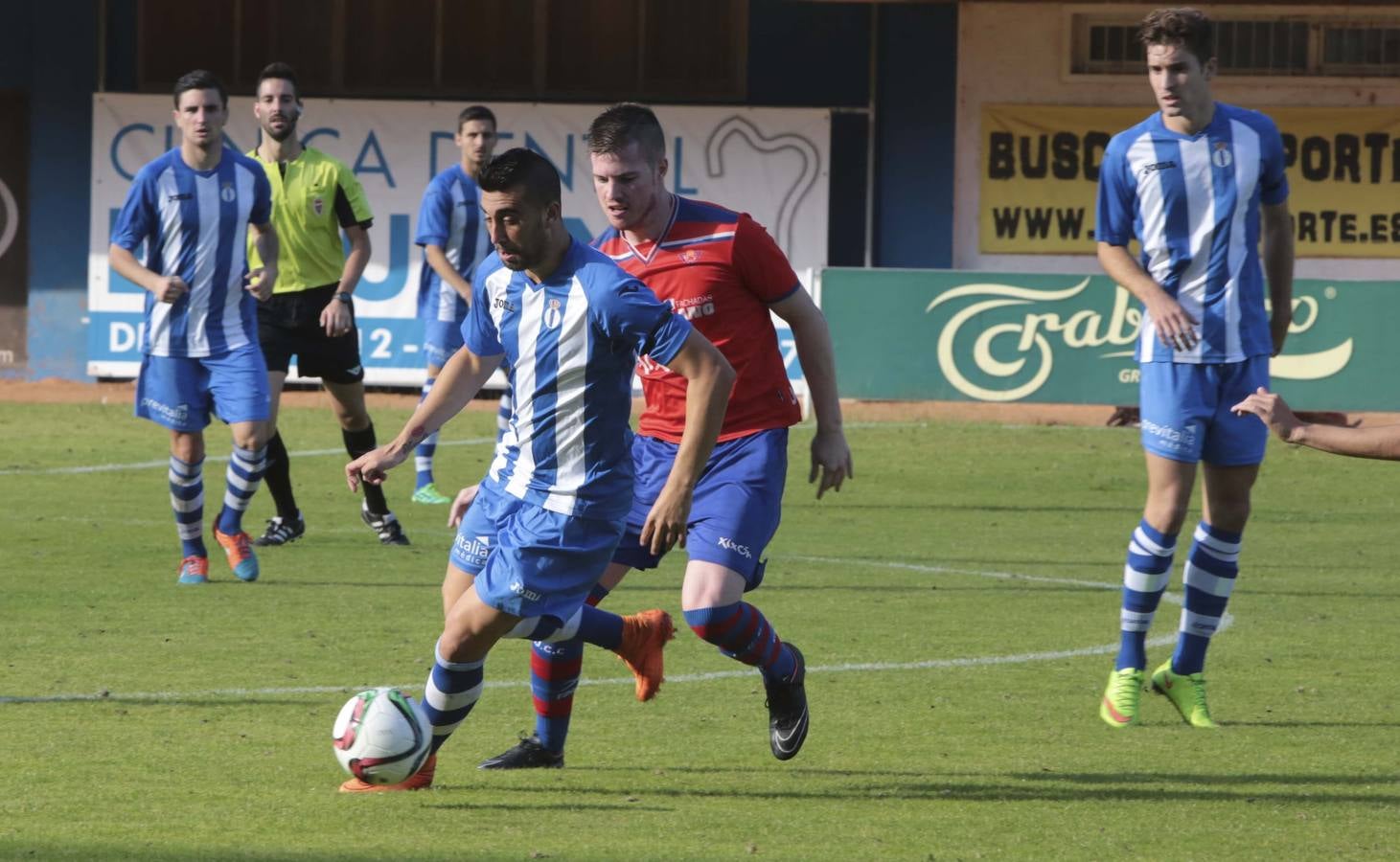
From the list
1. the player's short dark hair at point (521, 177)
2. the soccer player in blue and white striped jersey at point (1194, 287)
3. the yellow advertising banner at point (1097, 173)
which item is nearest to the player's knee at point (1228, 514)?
the soccer player in blue and white striped jersey at point (1194, 287)

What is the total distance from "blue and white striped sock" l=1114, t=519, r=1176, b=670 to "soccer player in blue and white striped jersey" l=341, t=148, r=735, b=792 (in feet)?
7.05

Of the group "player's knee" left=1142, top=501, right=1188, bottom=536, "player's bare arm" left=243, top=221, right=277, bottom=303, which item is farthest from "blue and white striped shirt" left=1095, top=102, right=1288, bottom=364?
"player's bare arm" left=243, top=221, right=277, bottom=303

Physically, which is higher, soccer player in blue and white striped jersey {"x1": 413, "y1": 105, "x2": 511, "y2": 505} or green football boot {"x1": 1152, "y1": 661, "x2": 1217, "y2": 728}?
soccer player in blue and white striped jersey {"x1": 413, "y1": 105, "x2": 511, "y2": 505}

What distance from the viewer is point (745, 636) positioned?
6055 millimetres

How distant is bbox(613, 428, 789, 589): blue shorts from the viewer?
6105 mm

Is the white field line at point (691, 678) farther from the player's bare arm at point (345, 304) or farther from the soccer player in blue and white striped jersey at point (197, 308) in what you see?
the player's bare arm at point (345, 304)

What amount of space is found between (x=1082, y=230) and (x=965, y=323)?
3.87 metres

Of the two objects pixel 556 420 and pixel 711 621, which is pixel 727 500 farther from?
pixel 556 420

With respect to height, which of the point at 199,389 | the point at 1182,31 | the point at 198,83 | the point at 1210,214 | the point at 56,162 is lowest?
the point at 199,389

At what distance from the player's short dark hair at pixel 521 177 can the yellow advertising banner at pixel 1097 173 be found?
16.9 metres

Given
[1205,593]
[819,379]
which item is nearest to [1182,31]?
[819,379]

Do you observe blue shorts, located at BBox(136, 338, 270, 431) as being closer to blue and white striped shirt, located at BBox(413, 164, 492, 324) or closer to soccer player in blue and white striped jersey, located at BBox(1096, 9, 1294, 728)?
blue and white striped shirt, located at BBox(413, 164, 492, 324)

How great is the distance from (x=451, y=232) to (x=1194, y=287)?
22.0 feet

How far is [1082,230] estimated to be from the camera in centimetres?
2202
